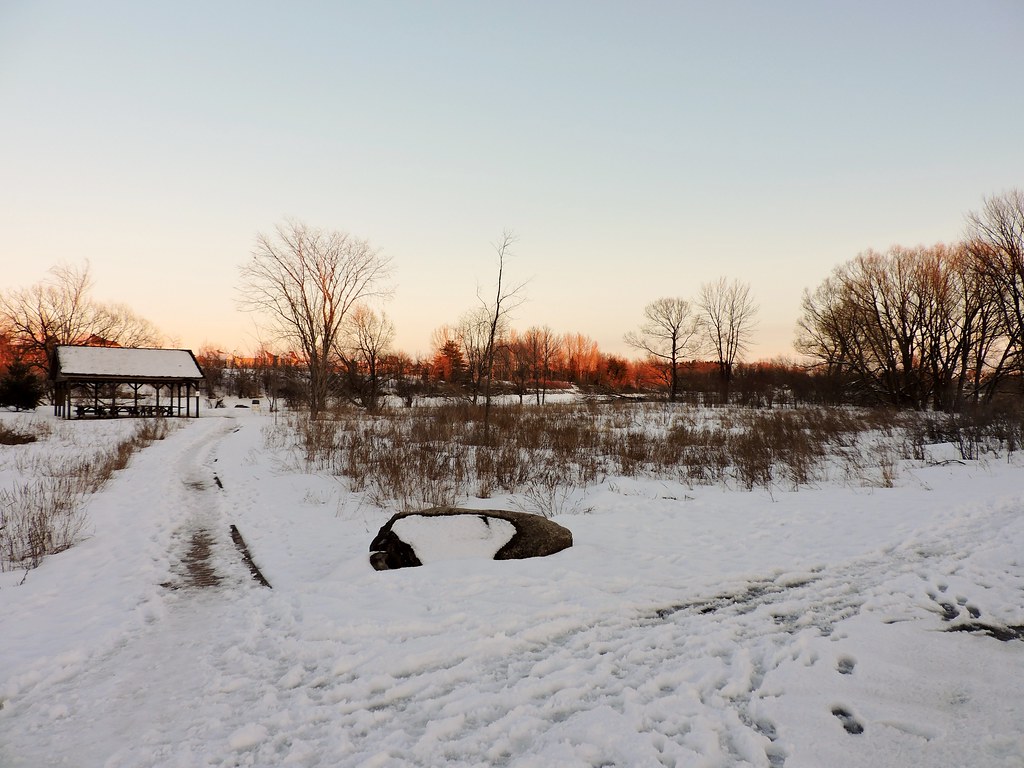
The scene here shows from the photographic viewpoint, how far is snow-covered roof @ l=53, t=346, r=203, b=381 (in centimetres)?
3106

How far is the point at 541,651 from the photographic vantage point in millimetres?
3525

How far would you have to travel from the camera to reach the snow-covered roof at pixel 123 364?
31062 millimetres

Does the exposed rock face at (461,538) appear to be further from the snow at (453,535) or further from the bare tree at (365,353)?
the bare tree at (365,353)

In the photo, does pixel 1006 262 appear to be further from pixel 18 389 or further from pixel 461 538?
pixel 18 389

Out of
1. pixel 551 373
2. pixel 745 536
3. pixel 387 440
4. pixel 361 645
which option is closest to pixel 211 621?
pixel 361 645

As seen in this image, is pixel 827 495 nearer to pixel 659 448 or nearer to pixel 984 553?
pixel 984 553

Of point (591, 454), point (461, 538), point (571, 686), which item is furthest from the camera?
point (591, 454)

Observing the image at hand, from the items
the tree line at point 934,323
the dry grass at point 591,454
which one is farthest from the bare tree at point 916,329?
the dry grass at point 591,454

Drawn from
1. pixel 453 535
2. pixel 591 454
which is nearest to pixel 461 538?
pixel 453 535

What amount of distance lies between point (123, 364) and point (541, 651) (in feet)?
130

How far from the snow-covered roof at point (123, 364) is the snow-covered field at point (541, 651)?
106ft

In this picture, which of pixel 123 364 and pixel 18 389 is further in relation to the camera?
pixel 123 364

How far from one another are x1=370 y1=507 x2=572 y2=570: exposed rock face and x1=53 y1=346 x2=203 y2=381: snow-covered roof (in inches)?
1377

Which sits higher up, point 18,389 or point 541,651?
point 18,389
